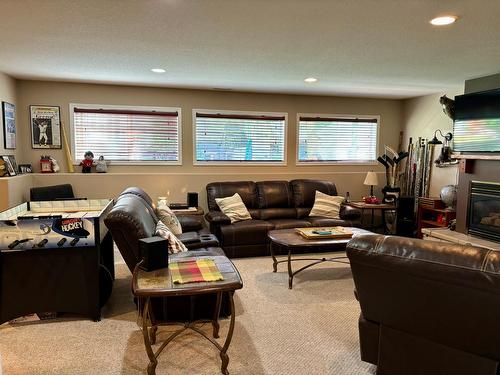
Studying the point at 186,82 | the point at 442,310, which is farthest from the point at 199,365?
the point at 186,82

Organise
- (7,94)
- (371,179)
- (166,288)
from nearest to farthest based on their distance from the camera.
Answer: (166,288), (7,94), (371,179)

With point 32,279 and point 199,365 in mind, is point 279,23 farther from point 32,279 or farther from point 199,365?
point 32,279

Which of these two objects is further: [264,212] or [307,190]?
[307,190]

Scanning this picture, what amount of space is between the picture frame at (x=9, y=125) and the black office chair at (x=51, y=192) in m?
0.67

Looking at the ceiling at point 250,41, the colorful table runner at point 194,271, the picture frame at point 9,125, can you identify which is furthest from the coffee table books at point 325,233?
the picture frame at point 9,125

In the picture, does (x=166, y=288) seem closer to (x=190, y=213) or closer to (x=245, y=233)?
(x=245, y=233)

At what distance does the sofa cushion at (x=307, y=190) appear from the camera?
18.3 ft

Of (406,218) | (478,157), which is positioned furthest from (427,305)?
(406,218)

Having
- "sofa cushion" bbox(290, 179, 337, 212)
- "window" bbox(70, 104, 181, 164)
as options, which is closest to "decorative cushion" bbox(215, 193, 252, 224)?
"sofa cushion" bbox(290, 179, 337, 212)

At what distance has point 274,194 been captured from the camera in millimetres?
5504

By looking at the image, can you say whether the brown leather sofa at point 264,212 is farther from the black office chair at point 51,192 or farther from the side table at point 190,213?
the black office chair at point 51,192

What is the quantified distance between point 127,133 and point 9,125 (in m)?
1.50

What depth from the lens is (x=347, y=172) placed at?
6375mm

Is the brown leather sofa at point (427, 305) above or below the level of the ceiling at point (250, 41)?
below
